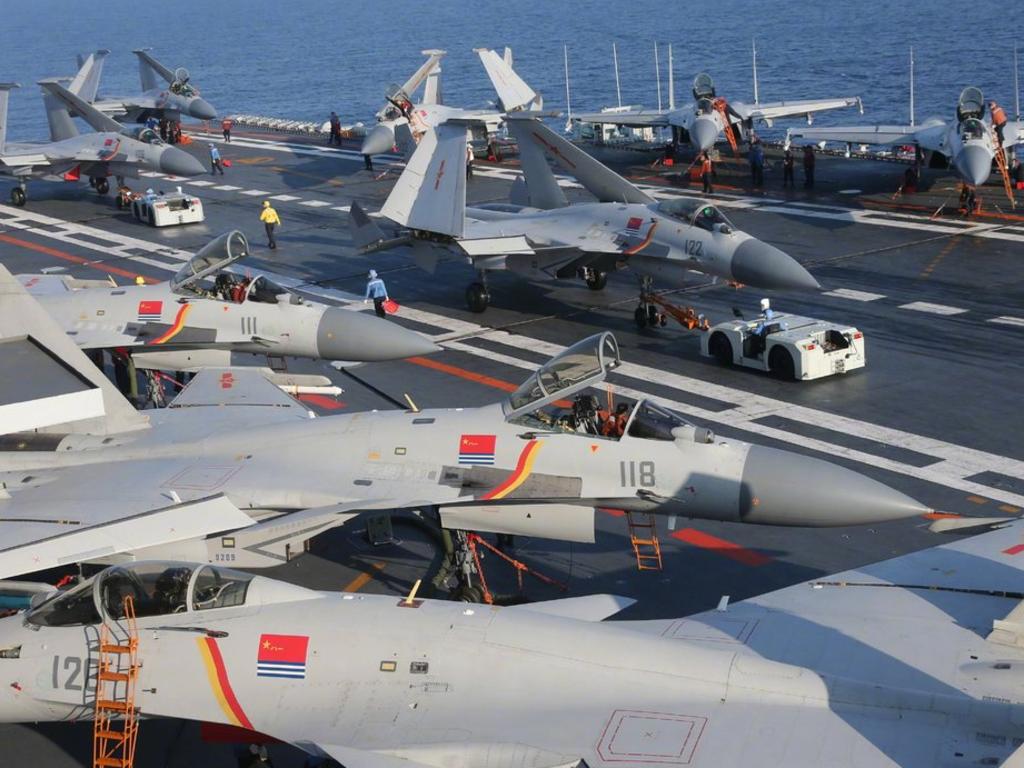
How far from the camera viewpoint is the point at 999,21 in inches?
5861

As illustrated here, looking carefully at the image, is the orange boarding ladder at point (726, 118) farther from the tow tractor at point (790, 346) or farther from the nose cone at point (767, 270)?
the tow tractor at point (790, 346)

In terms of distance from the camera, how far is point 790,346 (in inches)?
1101

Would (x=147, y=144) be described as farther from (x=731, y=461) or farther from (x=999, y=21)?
(x=999, y=21)

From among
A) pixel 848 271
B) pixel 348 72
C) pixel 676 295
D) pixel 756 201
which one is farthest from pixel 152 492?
pixel 348 72

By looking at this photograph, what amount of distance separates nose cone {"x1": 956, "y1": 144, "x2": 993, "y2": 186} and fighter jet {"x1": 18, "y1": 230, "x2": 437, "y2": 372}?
23.7m

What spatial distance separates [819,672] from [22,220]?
155ft

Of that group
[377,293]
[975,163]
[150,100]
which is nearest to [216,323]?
[377,293]

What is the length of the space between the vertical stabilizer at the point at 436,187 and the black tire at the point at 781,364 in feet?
31.8

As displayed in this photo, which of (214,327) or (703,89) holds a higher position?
(703,89)

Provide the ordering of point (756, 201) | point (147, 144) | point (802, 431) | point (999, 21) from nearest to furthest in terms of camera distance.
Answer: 1. point (802, 431)
2. point (756, 201)
3. point (147, 144)
4. point (999, 21)

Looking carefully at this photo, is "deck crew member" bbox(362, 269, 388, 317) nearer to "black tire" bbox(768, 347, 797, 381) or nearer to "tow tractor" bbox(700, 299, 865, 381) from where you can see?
"tow tractor" bbox(700, 299, 865, 381)

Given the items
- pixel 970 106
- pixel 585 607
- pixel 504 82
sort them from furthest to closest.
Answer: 1. pixel 504 82
2. pixel 970 106
3. pixel 585 607

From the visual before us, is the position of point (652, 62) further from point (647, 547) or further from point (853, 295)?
point (647, 547)

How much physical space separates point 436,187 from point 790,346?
11.4 meters
